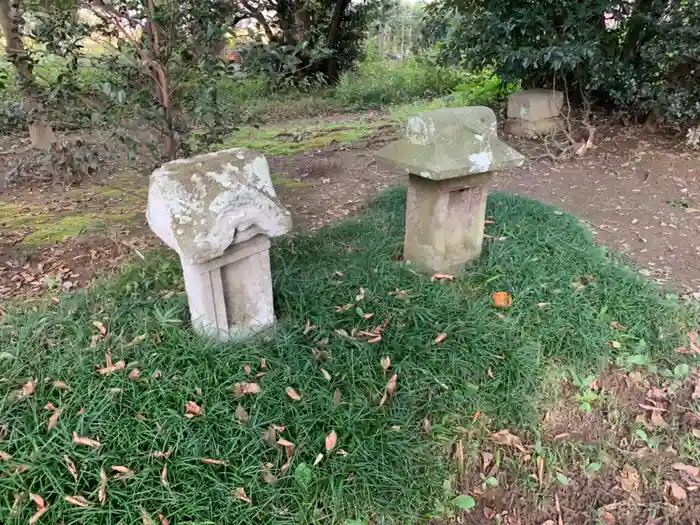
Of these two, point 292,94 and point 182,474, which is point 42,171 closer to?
point 182,474

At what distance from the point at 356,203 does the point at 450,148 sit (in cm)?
157

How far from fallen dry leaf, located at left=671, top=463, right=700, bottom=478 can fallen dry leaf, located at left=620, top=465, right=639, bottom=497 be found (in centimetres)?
20

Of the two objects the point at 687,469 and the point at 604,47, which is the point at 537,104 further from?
the point at 687,469

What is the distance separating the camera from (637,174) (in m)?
4.93

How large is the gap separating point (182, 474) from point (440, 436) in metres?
1.10

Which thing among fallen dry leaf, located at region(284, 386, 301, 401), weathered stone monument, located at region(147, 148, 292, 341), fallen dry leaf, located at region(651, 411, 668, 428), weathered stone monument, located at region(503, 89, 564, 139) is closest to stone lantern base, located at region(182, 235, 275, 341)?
weathered stone monument, located at region(147, 148, 292, 341)

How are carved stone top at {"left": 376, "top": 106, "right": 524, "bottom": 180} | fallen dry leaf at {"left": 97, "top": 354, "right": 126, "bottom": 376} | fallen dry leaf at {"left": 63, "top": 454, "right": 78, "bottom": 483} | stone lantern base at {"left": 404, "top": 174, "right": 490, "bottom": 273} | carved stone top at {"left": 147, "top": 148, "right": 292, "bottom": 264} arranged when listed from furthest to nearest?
stone lantern base at {"left": 404, "top": 174, "right": 490, "bottom": 273} < carved stone top at {"left": 376, "top": 106, "right": 524, "bottom": 180} < fallen dry leaf at {"left": 97, "top": 354, "right": 126, "bottom": 376} < carved stone top at {"left": 147, "top": 148, "right": 292, "bottom": 264} < fallen dry leaf at {"left": 63, "top": 454, "right": 78, "bottom": 483}

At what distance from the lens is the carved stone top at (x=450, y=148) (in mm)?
2744

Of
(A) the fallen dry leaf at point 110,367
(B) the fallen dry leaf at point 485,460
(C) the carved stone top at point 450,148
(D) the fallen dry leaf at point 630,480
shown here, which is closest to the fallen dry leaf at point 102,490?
(A) the fallen dry leaf at point 110,367

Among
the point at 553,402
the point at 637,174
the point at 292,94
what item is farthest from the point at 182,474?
the point at 292,94

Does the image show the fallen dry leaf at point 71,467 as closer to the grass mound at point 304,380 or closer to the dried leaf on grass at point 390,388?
the grass mound at point 304,380

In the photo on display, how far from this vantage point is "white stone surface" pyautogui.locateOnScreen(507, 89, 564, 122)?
5.76 meters

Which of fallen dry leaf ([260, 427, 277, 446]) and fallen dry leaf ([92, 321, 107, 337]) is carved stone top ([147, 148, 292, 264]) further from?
fallen dry leaf ([260, 427, 277, 446])

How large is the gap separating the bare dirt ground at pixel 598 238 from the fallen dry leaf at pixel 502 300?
532mm
